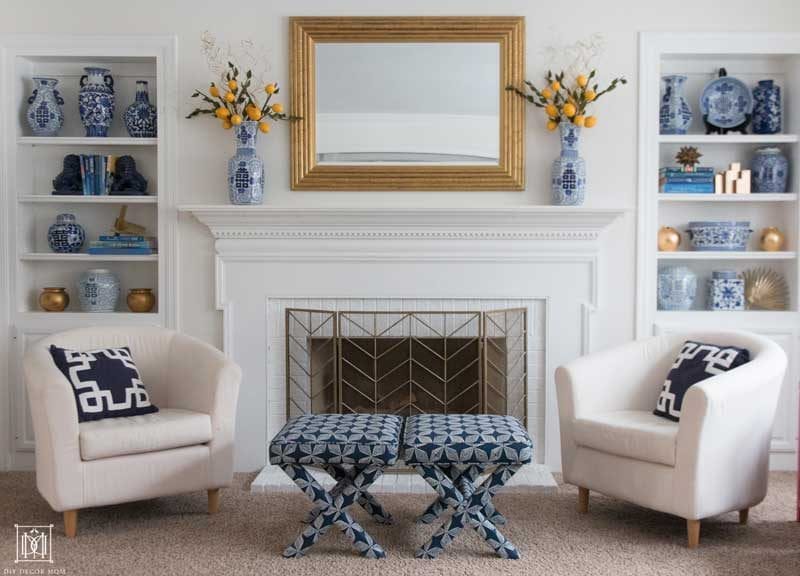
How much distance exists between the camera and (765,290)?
15.0 feet

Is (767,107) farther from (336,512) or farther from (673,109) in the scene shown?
(336,512)

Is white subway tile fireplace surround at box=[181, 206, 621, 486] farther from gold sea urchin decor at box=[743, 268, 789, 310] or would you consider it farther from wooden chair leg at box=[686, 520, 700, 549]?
wooden chair leg at box=[686, 520, 700, 549]

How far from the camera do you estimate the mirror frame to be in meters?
4.35

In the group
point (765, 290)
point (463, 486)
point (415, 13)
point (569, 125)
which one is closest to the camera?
point (463, 486)

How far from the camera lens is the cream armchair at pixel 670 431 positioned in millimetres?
3248

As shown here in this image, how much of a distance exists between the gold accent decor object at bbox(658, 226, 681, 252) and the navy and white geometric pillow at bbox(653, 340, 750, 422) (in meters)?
0.85

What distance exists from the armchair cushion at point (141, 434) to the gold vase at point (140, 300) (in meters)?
0.95

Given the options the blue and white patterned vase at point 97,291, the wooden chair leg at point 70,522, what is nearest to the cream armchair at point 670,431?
the wooden chair leg at point 70,522

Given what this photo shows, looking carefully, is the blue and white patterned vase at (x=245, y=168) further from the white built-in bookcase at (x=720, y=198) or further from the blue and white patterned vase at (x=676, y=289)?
the blue and white patterned vase at (x=676, y=289)

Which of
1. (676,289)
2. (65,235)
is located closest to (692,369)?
(676,289)

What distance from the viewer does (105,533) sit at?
346cm

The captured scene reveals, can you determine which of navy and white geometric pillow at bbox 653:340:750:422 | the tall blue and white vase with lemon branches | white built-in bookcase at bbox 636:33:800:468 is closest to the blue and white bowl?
white built-in bookcase at bbox 636:33:800:468

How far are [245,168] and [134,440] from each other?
58.6 inches

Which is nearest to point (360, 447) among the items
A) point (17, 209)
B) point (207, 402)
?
point (207, 402)
